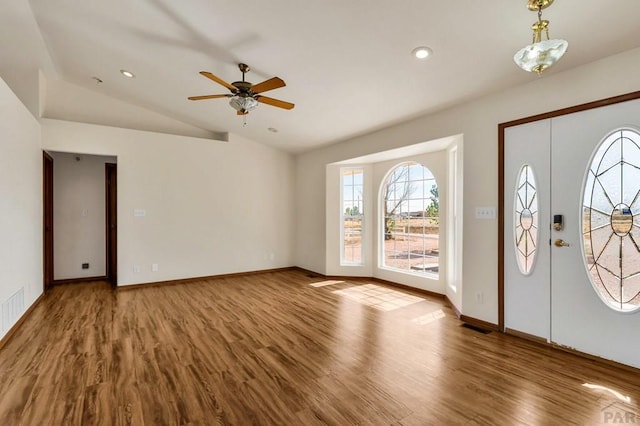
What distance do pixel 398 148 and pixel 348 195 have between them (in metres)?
1.83

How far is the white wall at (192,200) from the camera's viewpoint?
530cm

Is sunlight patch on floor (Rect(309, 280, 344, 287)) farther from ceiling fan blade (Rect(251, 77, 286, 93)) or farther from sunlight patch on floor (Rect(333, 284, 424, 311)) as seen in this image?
ceiling fan blade (Rect(251, 77, 286, 93))

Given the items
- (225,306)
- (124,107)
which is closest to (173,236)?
(225,306)

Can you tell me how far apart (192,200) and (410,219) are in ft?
13.7

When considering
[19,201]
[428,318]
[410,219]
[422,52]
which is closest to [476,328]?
[428,318]

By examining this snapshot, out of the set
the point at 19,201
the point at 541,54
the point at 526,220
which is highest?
the point at 541,54

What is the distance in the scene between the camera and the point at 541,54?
69.7 inches

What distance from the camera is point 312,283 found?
5.75 meters

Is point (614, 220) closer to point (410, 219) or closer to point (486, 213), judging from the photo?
point (486, 213)

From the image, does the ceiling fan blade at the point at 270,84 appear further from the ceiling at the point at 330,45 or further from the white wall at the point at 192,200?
the white wall at the point at 192,200

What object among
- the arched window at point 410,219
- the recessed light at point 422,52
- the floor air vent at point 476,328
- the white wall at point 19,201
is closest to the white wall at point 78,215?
the white wall at point 19,201

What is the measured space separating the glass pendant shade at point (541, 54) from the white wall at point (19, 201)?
460 cm

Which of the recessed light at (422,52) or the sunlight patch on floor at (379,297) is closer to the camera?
the recessed light at (422,52)

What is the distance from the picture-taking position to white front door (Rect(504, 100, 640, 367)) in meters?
2.57
